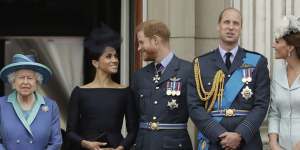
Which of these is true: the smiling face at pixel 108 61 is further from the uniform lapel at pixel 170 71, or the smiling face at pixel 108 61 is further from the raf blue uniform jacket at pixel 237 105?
the raf blue uniform jacket at pixel 237 105

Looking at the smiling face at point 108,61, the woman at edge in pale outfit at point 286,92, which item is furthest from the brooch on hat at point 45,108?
the woman at edge in pale outfit at point 286,92

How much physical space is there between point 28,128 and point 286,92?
1.83 meters

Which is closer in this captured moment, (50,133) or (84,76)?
(50,133)

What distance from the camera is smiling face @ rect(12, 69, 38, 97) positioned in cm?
589

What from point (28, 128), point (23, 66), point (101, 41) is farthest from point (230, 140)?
point (23, 66)

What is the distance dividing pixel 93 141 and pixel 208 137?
93 cm

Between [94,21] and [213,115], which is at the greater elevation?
[94,21]

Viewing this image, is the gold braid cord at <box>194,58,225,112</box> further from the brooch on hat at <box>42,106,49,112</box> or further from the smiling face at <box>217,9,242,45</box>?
the brooch on hat at <box>42,106,49,112</box>

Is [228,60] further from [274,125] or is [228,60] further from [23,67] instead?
[23,67]

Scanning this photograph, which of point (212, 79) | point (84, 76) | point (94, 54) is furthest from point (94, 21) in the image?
point (212, 79)

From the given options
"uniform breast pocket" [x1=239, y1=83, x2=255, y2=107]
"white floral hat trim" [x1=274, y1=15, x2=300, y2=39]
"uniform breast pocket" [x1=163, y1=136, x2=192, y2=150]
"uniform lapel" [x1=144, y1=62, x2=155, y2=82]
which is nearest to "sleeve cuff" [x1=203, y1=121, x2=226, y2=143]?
"uniform breast pocket" [x1=239, y1=83, x2=255, y2=107]

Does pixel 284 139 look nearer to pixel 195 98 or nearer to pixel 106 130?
pixel 195 98

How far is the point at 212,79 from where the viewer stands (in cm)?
585

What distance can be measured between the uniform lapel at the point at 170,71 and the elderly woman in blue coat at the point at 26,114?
0.83 metres
